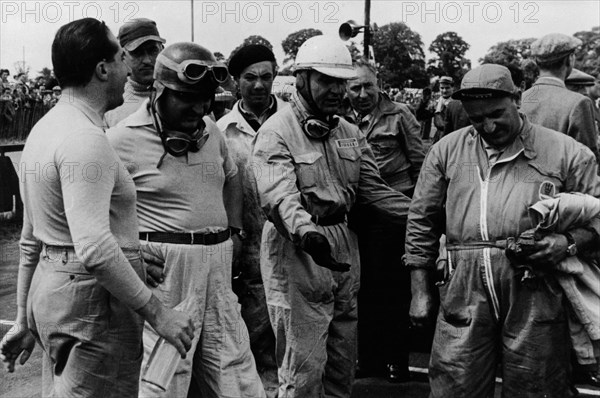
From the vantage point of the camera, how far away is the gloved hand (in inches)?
152

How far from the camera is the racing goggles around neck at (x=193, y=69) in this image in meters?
3.80

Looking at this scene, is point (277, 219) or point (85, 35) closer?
point (85, 35)

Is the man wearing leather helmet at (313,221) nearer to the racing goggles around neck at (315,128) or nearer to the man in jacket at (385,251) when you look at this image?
the racing goggles around neck at (315,128)

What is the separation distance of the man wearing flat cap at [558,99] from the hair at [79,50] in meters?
3.59

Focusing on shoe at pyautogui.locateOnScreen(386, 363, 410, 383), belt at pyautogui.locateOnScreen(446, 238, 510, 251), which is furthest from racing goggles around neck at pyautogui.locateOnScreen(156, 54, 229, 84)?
shoe at pyautogui.locateOnScreen(386, 363, 410, 383)

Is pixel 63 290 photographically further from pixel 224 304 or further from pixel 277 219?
pixel 277 219

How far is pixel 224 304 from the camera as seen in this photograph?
3939 mm

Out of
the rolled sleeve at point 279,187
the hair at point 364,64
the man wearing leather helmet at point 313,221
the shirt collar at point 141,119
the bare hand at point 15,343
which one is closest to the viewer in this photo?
the bare hand at point 15,343

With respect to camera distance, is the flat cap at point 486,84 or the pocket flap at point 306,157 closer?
the flat cap at point 486,84

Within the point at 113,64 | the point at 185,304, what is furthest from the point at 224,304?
the point at 113,64

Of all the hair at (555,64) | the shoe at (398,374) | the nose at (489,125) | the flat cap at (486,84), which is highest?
the hair at (555,64)

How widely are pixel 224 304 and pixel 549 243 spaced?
5.26 feet

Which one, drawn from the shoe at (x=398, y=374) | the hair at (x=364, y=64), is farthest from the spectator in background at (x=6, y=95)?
the shoe at (x=398, y=374)

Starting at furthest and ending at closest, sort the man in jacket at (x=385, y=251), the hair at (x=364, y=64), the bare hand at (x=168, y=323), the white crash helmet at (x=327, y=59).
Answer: the hair at (x=364, y=64), the man in jacket at (x=385, y=251), the white crash helmet at (x=327, y=59), the bare hand at (x=168, y=323)
